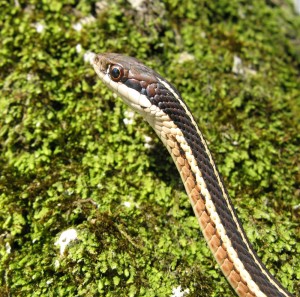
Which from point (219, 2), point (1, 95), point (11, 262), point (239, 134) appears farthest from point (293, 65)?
point (11, 262)

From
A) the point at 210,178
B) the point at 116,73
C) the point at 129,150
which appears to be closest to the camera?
the point at 210,178

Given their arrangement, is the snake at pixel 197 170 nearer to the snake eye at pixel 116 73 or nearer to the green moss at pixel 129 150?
the snake eye at pixel 116 73

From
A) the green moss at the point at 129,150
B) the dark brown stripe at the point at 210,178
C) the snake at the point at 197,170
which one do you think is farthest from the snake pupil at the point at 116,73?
the green moss at the point at 129,150

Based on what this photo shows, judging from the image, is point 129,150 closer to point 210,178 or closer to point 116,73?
point 116,73

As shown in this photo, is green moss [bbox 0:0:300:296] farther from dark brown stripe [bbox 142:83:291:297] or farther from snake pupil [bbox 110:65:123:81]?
snake pupil [bbox 110:65:123:81]

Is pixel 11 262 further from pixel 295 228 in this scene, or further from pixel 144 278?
pixel 295 228

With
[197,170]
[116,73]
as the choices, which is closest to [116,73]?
[116,73]
